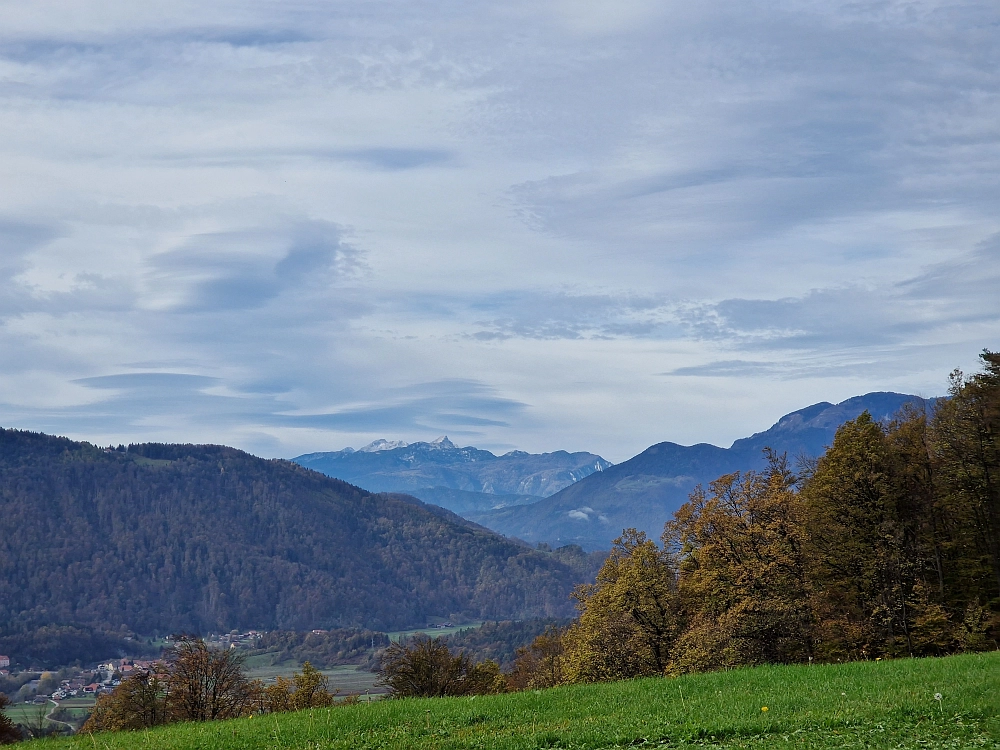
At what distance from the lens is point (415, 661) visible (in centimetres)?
4262

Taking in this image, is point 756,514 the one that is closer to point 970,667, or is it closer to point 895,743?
point 970,667

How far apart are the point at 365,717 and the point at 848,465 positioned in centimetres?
3634

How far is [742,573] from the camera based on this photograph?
49.1m

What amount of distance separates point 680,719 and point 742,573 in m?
33.7

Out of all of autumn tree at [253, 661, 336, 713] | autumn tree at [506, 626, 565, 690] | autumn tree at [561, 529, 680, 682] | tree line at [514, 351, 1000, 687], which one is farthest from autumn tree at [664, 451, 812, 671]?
autumn tree at [253, 661, 336, 713]

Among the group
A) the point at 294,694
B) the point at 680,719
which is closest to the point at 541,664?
the point at 294,694

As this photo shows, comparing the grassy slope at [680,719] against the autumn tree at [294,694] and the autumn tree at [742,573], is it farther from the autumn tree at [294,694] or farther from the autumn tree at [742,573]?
the autumn tree at [294,694]

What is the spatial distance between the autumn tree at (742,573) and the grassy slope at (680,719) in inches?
920

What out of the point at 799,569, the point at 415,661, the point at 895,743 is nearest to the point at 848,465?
the point at 799,569

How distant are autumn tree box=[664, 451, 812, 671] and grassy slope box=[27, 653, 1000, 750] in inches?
920

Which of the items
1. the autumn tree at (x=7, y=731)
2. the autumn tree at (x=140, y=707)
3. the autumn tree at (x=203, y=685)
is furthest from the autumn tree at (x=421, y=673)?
the autumn tree at (x=7, y=731)

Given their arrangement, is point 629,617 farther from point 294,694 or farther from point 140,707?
point 140,707

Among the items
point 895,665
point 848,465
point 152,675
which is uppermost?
point 848,465

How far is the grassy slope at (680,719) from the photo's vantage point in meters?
15.6
